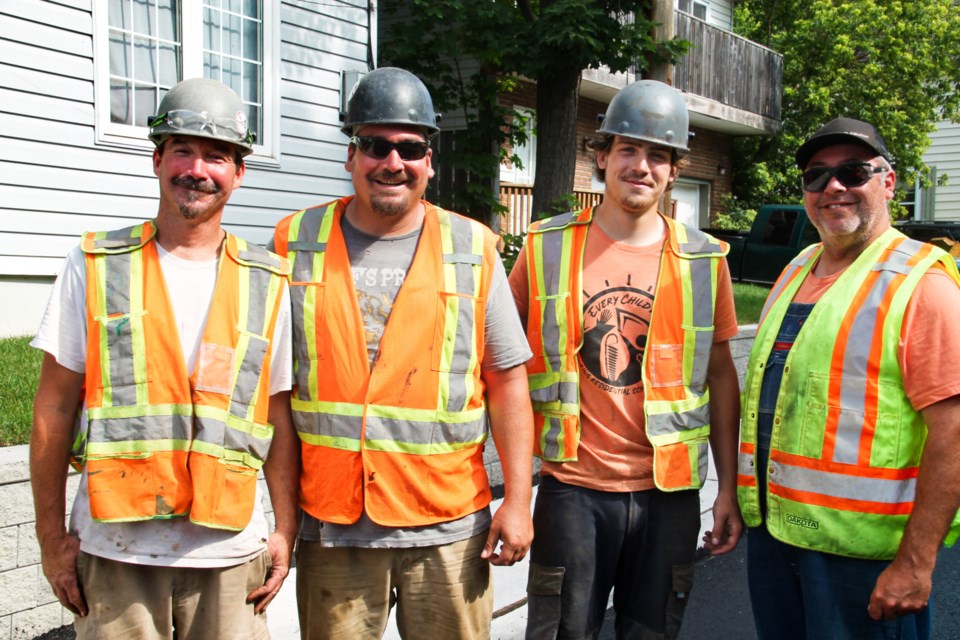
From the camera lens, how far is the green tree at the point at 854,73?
19047 mm

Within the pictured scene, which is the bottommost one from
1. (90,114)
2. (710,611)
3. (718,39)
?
(710,611)

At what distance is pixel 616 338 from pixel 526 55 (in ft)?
22.0

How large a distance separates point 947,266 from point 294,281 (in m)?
2.09

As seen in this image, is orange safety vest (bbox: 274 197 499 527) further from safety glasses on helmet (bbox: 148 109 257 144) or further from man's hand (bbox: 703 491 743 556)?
man's hand (bbox: 703 491 743 556)

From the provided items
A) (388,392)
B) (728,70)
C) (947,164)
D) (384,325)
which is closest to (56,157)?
(384,325)

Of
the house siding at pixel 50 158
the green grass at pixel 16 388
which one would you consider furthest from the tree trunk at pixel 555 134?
the green grass at pixel 16 388

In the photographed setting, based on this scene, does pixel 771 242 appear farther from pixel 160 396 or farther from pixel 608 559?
pixel 160 396

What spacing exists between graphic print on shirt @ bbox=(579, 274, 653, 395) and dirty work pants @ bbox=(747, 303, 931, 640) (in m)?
0.45

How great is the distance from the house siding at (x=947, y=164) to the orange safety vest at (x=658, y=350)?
23763mm

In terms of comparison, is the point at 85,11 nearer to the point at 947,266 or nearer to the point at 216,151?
the point at 216,151

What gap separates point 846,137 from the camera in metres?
3.01

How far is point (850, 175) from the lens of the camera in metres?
3.01

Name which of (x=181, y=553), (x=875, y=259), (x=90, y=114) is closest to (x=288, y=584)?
(x=181, y=553)

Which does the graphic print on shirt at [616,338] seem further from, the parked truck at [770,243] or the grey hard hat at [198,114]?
the parked truck at [770,243]
